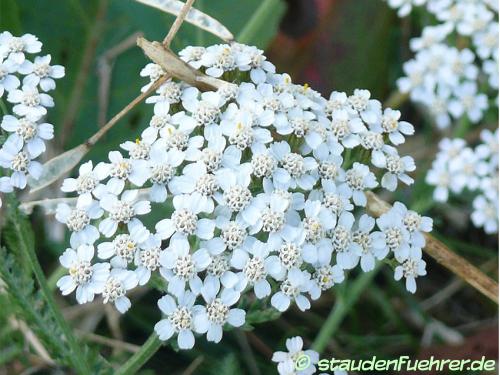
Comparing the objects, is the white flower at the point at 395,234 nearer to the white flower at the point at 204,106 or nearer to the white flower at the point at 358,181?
the white flower at the point at 358,181

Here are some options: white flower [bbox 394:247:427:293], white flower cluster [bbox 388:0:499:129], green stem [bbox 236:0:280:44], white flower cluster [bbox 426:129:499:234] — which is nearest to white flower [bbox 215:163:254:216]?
white flower [bbox 394:247:427:293]

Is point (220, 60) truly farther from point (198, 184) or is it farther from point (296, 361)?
point (296, 361)

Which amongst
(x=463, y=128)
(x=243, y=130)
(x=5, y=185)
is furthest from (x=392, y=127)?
(x=463, y=128)

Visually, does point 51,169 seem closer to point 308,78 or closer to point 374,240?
point 374,240

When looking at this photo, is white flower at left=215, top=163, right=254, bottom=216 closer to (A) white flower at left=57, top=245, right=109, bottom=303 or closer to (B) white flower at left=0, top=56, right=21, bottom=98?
(A) white flower at left=57, top=245, right=109, bottom=303

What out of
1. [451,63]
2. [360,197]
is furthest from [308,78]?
[360,197]

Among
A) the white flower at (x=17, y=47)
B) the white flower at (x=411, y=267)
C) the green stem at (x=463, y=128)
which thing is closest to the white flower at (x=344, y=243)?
the white flower at (x=411, y=267)
